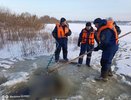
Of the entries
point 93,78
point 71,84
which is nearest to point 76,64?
point 93,78

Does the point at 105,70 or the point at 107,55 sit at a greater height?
the point at 107,55

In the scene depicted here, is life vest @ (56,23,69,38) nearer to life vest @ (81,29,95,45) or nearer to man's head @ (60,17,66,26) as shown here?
man's head @ (60,17,66,26)

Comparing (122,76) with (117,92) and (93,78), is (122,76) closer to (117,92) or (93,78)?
(93,78)

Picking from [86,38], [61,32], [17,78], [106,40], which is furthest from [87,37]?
[17,78]

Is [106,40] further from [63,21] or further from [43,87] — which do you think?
[63,21]

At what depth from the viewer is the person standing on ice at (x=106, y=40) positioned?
6.91 metres

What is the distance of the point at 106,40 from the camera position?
686cm

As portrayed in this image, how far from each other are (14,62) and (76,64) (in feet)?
8.25

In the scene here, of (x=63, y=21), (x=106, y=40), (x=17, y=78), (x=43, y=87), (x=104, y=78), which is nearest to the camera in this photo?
(x=43, y=87)

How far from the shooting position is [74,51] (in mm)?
12234

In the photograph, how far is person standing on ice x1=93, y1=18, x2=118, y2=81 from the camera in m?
6.91

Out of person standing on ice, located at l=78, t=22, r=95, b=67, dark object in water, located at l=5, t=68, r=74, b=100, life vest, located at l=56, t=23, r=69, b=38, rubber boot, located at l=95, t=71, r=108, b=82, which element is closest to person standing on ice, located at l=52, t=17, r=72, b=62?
life vest, located at l=56, t=23, r=69, b=38

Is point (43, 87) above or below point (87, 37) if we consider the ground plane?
below

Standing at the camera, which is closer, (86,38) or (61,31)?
(86,38)
